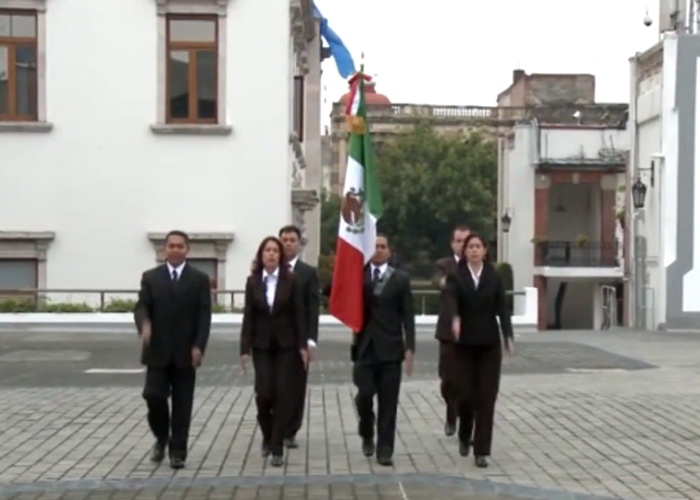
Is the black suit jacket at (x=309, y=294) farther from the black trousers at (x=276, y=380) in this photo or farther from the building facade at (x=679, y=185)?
the building facade at (x=679, y=185)

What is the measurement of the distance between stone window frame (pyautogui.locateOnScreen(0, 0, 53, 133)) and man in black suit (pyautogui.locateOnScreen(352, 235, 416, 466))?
19.8m

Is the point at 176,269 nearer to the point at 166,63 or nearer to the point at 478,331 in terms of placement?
the point at 478,331

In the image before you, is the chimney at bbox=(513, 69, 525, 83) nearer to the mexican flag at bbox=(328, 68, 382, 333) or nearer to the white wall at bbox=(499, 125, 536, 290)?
the white wall at bbox=(499, 125, 536, 290)

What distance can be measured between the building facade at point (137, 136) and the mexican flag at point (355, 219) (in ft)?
58.1

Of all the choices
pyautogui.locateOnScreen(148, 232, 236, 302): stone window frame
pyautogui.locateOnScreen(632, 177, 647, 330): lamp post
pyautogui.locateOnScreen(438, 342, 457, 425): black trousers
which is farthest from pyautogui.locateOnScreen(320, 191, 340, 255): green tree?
pyautogui.locateOnScreen(438, 342, 457, 425): black trousers

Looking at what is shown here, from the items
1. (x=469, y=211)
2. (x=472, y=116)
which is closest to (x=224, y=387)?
(x=469, y=211)

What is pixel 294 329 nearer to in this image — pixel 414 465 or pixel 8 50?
pixel 414 465

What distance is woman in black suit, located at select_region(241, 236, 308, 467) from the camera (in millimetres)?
11023

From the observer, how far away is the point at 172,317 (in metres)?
10.9

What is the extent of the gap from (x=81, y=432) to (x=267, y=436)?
2.41 meters

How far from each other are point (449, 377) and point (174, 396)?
7.26 ft

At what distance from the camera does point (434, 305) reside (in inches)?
1260

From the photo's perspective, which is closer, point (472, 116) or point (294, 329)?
point (294, 329)

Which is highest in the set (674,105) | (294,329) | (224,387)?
(674,105)
